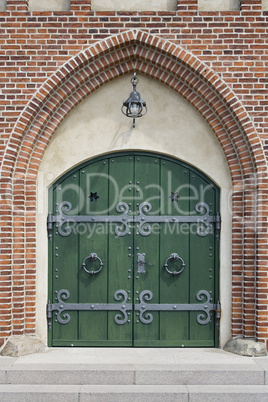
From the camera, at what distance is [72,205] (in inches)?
221

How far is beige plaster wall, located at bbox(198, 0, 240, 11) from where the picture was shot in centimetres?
539

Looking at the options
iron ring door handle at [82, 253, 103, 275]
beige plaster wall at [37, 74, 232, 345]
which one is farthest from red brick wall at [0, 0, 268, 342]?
iron ring door handle at [82, 253, 103, 275]

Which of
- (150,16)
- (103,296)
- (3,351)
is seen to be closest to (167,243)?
(103,296)

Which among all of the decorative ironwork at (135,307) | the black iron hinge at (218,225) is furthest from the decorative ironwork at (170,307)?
the black iron hinge at (218,225)

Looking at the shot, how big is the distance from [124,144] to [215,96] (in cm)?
130

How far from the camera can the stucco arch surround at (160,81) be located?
527 centimetres

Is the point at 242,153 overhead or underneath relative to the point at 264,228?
overhead

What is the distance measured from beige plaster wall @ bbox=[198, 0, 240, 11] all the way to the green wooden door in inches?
77.9
